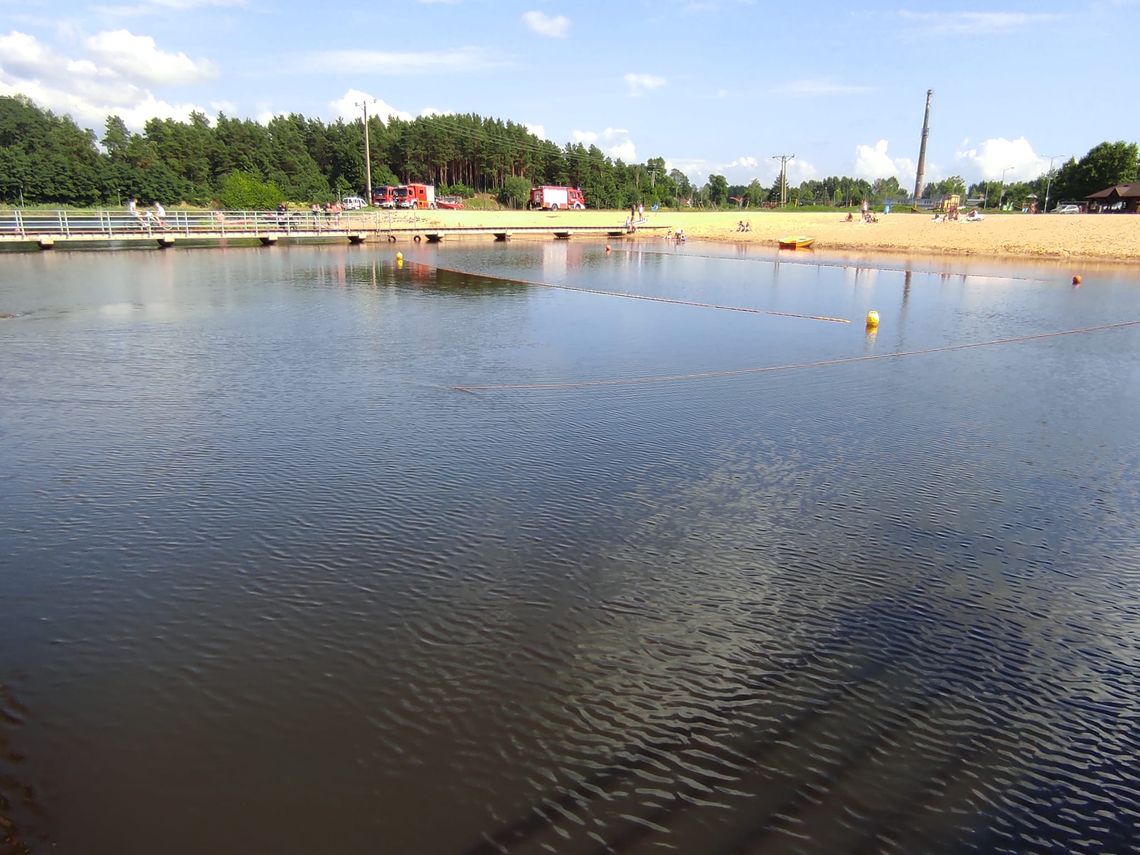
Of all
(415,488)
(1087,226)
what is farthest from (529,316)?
(1087,226)

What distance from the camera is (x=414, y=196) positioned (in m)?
77.7

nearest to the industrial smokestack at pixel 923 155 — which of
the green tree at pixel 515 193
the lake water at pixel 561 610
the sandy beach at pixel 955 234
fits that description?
the sandy beach at pixel 955 234

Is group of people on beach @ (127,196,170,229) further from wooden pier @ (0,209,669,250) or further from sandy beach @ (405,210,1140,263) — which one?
sandy beach @ (405,210,1140,263)

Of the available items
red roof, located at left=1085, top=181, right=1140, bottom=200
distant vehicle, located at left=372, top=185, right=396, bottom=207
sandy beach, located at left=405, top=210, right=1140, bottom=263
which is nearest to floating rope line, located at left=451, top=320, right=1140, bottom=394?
sandy beach, located at left=405, top=210, right=1140, bottom=263

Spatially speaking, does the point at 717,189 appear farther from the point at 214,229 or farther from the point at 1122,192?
the point at 214,229

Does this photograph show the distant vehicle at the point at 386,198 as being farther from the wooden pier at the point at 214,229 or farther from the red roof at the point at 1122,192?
the red roof at the point at 1122,192

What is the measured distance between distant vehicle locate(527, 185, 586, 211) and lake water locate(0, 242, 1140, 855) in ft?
Answer: 267

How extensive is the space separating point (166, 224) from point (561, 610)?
Result: 43.9m

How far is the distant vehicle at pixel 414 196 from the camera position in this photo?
249 feet

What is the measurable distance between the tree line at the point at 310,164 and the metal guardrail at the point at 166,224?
18168 millimetres

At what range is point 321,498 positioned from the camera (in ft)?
24.3

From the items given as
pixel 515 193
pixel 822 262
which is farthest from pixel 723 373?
pixel 515 193

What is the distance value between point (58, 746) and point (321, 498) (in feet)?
11.4

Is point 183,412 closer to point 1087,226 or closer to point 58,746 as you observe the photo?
point 58,746
